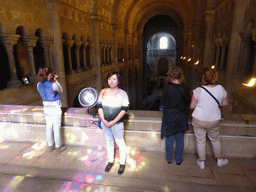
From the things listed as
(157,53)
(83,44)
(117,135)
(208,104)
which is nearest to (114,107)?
(117,135)

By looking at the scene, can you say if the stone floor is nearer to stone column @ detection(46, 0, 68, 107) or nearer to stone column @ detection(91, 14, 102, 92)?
stone column @ detection(46, 0, 68, 107)

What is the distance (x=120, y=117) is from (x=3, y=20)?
490cm

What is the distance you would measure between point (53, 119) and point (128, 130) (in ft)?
4.96

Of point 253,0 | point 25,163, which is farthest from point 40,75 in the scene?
point 253,0

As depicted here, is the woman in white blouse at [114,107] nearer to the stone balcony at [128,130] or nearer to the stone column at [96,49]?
the stone balcony at [128,130]

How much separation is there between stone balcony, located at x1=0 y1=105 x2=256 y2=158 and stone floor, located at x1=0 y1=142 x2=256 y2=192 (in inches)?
7.4

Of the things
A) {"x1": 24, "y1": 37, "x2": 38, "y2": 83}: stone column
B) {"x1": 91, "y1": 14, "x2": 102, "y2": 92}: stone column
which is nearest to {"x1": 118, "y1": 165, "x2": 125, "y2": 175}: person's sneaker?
{"x1": 24, "y1": 37, "x2": 38, "y2": 83}: stone column

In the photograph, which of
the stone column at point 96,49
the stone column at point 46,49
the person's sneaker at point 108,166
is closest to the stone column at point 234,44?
the person's sneaker at point 108,166

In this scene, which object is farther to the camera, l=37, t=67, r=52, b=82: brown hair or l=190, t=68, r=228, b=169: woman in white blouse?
l=37, t=67, r=52, b=82: brown hair

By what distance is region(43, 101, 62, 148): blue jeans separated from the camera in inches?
133

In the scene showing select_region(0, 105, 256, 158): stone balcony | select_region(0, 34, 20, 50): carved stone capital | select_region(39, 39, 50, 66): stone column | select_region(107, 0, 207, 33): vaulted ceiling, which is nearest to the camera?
select_region(0, 105, 256, 158): stone balcony

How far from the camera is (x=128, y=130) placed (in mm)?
3574

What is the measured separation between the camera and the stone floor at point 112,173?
2680 mm

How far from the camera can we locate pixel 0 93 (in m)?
5.12
